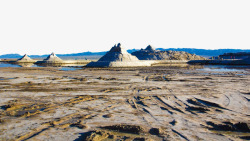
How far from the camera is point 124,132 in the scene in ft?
16.3

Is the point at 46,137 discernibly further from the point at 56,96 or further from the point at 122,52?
the point at 122,52

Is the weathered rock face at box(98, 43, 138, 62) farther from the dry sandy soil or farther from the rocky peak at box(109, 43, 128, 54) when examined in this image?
the dry sandy soil

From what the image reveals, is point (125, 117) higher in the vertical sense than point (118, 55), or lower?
lower

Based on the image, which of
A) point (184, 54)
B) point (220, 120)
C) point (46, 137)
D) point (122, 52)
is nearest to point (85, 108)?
point (46, 137)

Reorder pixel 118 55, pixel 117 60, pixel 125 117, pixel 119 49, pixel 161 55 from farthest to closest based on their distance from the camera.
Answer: pixel 161 55 < pixel 119 49 < pixel 118 55 < pixel 117 60 < pixel 125 117

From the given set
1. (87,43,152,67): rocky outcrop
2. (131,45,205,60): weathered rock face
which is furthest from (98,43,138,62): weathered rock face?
(131,45,205,60): weathered rock face

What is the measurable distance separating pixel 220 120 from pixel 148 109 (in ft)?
6.84

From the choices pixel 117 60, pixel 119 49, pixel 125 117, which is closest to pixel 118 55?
pixel 117 60

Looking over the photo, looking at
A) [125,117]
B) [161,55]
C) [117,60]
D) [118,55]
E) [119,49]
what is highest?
[119,49]

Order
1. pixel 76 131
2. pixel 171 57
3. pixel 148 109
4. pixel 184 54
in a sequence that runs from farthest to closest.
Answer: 1. pixel 184 54
2. pixel 171 57
3. pixel 148 109
4. pixel 76 131

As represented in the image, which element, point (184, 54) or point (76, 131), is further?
point (184, 54)

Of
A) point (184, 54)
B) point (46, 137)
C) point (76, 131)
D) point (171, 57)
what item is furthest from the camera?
point (184, 54)

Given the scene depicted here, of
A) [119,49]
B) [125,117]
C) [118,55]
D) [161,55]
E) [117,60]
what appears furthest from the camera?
[161,55]

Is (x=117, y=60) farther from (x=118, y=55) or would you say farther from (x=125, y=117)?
(x=125, y=117)
